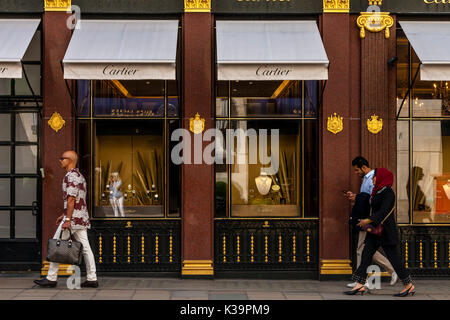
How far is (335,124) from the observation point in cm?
956

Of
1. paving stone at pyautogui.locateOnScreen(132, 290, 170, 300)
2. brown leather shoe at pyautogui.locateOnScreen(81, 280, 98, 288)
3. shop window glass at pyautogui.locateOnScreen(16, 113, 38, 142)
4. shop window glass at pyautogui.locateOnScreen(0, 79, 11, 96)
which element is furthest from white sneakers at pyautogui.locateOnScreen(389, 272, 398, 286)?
shop window glass at pyautogui.locateOnScreen(0, 79, 11, 96)

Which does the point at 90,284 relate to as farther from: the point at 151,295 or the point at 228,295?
the point at 228,295

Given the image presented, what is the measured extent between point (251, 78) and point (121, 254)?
3.55 metres

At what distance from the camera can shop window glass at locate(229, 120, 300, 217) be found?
32.2 feet

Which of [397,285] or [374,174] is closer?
[374,174]

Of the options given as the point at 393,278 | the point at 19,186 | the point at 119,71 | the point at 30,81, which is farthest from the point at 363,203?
the point at 30,81

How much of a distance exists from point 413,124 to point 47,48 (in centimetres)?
613

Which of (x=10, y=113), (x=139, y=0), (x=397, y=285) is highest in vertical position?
(x=139, y=0)

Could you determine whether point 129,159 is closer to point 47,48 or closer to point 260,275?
point 47,48

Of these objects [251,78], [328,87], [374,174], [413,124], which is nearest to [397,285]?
[374,174]

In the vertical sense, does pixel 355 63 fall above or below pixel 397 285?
above

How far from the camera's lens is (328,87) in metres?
9.59

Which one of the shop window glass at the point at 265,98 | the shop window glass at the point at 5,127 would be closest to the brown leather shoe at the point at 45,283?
the shop window glass at the point at 5,127

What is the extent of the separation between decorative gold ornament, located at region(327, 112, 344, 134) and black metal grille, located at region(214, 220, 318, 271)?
1540 mm
